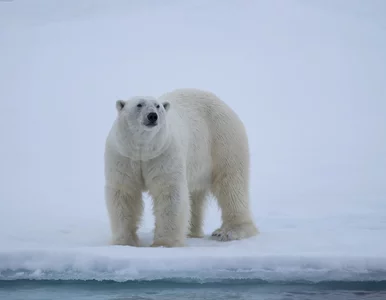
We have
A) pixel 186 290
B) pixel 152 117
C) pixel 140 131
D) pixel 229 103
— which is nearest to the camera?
pixel 186 290

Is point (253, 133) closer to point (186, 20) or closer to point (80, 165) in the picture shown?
point (80, 165)

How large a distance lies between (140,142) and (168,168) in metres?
0.29

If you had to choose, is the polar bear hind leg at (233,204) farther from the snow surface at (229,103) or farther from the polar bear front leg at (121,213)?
the polar bear front leg at (121,213)

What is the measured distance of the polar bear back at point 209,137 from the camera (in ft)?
16.9

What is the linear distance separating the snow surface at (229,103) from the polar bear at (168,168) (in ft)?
1.01

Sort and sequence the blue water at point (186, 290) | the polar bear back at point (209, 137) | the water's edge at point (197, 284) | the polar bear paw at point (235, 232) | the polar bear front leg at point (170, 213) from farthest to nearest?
1. the polar bear back at point (209, 137)
2. the polar bear paw at point (235, 232)
3. the polar bear front leg at point (170, 213)
4. the water's edge at point (197, 284)
5. the blue water at point (186, 290)

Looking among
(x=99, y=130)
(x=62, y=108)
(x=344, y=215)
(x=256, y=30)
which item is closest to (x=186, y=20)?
(x=256, y=30)

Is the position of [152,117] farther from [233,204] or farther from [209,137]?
[233,204]

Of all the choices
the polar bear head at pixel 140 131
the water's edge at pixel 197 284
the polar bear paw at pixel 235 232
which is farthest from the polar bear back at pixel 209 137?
the water's edge at pixel 197 284

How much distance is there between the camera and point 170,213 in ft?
14.9

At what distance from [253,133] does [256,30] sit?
2991 centimetres

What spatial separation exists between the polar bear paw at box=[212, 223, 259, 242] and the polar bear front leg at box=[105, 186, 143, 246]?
0.79 m

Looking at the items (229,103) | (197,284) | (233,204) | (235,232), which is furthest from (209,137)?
(229,103)

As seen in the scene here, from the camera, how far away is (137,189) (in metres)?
4.62
